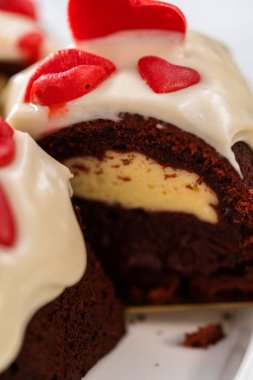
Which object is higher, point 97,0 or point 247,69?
point 97,0

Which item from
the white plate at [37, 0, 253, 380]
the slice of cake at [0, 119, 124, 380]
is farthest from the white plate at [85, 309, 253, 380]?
the slice of cake at [0, 119, 124, 380]

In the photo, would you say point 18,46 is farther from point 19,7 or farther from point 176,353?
point 176,353

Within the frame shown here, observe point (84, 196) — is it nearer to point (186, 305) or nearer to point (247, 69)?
point (186, 305)

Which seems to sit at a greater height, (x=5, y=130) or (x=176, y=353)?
(x=5, y=130)

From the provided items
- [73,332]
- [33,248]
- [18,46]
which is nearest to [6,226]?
[33,248]

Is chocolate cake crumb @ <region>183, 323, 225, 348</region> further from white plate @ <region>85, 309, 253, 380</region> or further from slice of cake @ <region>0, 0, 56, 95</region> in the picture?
slice of cake @ <region>0, 0, 56, 95</region>

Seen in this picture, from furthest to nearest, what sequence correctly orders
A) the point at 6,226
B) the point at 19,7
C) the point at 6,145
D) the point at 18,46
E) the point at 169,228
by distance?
the point at 19,7 < the point at 18,46 < the point at 169,228 < the point at 6,145 < the point at 6,226

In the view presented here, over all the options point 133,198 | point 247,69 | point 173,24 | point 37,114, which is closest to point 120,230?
point 133,198
